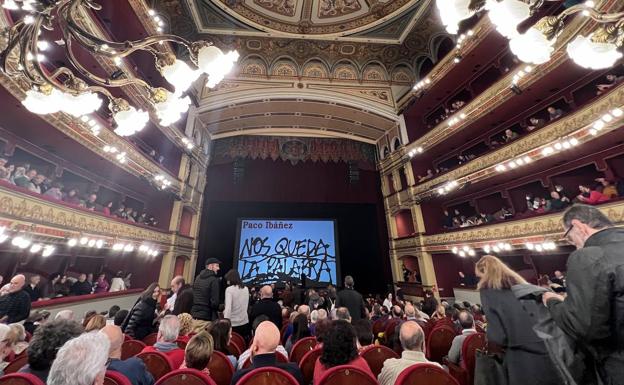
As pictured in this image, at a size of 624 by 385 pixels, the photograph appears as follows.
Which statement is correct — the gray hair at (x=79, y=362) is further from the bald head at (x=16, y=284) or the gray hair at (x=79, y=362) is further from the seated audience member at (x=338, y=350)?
the bald head at (x=16, y=284)

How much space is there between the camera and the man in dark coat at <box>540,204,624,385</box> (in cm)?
110

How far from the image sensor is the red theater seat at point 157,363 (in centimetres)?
218

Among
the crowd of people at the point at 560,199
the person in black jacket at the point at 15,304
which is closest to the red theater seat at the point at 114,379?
the person in black jacket at the point at 15,304

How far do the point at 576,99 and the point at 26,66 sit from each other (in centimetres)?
1236

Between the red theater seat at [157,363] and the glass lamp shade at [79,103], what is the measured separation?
238 cm

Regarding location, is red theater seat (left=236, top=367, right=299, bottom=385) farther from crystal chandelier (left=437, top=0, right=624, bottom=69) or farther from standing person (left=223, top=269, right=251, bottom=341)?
crystal chandelier (left=437, top=0, right=624, bottom=69)

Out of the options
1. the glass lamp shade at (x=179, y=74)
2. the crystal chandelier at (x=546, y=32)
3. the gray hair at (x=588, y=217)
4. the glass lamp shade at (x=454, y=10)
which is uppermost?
the glass lamp shade at (x=454, y=10)

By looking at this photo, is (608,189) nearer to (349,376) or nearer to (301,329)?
(301,329)

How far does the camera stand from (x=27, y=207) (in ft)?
16.5

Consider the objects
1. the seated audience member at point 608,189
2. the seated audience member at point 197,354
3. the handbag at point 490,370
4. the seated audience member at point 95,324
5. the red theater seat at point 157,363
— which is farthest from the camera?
the seated audience member at point 608,189

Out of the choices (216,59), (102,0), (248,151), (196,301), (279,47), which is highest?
(279,47)

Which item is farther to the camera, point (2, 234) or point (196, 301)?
point (2, 234)

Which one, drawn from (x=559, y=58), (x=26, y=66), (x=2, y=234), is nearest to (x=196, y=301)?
(x=26, y=66)

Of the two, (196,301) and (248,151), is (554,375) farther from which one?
(248,151)
